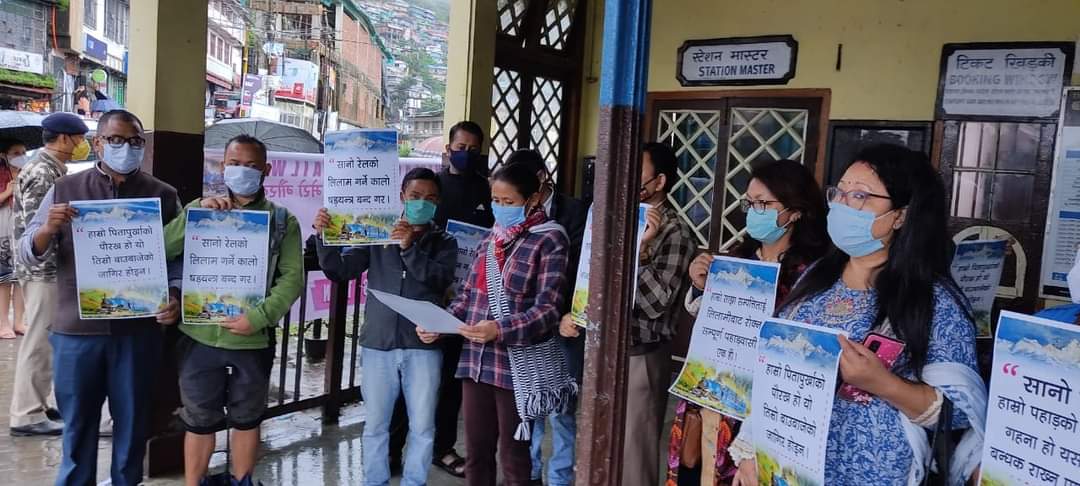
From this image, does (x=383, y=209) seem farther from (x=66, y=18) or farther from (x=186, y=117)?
(x=66, y=18)

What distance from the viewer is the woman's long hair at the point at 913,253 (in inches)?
66.9

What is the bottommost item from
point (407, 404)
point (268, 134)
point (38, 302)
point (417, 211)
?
point (407, 404)

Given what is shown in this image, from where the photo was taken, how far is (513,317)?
2.77m

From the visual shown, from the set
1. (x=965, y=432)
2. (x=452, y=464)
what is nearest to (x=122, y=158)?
(x=452, y=464)

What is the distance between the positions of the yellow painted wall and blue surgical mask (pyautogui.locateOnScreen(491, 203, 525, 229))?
123 inches

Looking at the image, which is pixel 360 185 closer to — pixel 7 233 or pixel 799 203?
pixel 799 203

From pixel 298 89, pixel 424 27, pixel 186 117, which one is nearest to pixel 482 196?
pixel 186 117

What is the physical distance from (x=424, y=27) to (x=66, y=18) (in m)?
20.0

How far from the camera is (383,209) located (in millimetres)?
3051

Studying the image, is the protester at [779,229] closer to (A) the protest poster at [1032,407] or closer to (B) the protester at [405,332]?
(A) the protest poster at [1032,407]

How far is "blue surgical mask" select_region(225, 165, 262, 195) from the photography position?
2.90 m

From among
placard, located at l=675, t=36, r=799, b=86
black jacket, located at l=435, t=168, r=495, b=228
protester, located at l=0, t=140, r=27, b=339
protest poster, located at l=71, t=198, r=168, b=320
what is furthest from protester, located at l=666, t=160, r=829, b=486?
protester, located at l=0, t=140, r=27, b=339

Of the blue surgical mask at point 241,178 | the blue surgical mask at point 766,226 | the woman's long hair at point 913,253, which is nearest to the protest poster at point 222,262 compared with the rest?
the blue surgical mask at point 241,178

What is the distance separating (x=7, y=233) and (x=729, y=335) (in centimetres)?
599
